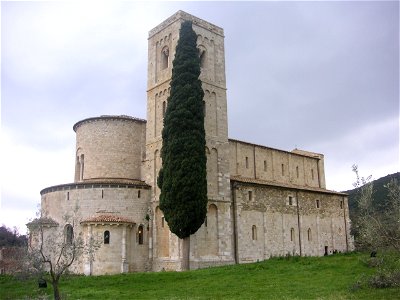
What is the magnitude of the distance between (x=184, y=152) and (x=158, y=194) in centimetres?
489

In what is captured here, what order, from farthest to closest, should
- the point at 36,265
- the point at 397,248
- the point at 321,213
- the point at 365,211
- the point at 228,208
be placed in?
1. the point at 321,213
2. the point at 228,208
3. the point at 36,265
4. the point at 365,211
5. the point at 397,248

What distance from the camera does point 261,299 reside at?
54.7 ft

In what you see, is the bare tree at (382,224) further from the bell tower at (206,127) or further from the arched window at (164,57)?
the arched window at (164,57)

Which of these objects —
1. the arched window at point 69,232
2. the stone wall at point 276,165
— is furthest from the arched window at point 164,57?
the arched window at point 69,232

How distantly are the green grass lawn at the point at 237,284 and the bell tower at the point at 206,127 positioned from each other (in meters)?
5.49

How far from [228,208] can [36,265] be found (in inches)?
682

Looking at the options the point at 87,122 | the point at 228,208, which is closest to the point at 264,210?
the point at 228,208

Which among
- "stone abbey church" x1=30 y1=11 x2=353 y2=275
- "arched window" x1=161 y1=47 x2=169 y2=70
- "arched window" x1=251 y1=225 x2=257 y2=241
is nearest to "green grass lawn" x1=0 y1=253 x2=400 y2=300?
"stone abbey church" x1=30 y1=11 x2=353 y2=275

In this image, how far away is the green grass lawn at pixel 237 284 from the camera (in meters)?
17.7

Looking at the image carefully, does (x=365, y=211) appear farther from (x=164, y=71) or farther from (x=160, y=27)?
(x=160, y=27)

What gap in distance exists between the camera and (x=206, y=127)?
3447cm

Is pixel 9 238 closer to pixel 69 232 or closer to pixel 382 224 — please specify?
pixel 69 232

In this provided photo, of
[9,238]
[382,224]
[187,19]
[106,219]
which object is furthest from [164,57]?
[9,238]

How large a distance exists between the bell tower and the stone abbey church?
8 cm
